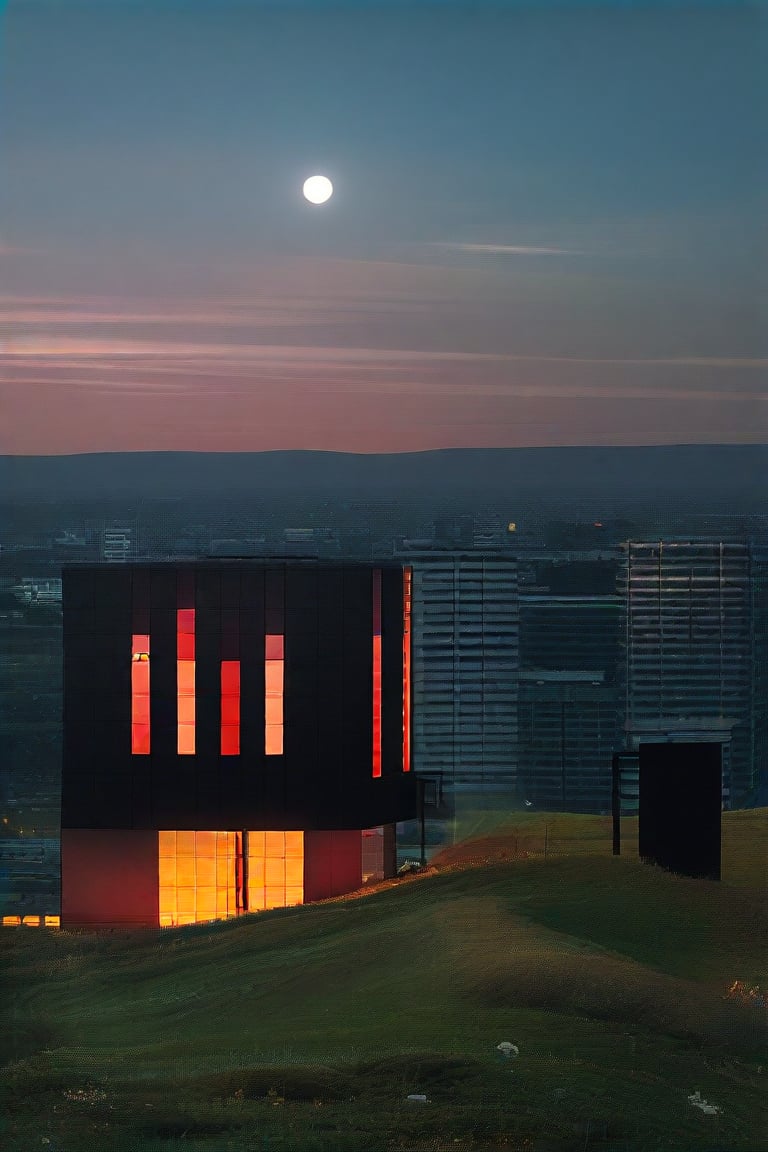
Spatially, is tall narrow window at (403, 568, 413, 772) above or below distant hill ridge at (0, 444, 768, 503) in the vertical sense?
below

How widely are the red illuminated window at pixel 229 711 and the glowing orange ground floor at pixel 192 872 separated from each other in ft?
1.63

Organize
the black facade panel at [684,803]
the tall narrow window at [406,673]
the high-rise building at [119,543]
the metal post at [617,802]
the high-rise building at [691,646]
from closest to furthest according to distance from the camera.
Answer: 1. the black facade panel at [684,803]
2. the metal post at [617,802]
3. the high-rise building at [119,543]
4. the tall narrow window at [406,673]
5. the high-rise building at [691,646]

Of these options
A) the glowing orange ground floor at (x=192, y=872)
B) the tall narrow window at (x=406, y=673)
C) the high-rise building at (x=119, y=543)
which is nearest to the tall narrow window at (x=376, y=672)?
the tall narrow window at (x=406, y=673)

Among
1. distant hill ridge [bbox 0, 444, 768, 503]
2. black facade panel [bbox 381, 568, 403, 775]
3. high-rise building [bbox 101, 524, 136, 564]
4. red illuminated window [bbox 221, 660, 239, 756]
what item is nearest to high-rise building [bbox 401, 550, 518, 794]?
black facade panel [bbox 381, 568, 403, 775]

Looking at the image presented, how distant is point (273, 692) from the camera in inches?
291

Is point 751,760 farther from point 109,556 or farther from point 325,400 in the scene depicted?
point 109,556

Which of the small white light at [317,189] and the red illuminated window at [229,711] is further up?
the small white light at [317,189]

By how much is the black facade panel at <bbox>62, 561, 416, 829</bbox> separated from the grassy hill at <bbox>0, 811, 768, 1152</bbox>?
4.10 feet

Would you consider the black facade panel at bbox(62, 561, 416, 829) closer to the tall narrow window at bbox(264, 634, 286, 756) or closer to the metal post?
the tall narrow window at bbox(264, 634, 286, 756)

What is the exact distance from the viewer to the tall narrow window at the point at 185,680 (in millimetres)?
7336

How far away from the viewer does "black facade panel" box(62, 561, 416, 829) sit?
24.1 ft

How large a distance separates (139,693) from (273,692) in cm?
79

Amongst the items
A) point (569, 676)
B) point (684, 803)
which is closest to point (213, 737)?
point (684, 803)

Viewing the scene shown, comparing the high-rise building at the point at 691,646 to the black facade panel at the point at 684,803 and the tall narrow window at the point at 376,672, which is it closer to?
the tall narrow window at the point at 376,672
